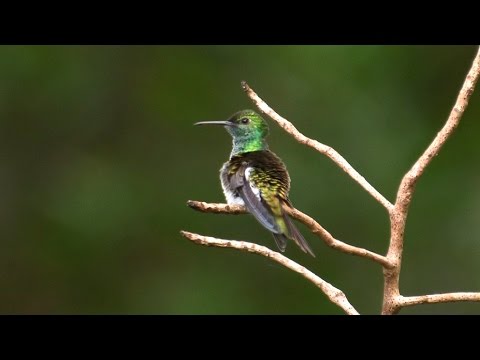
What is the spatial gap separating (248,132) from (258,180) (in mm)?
677

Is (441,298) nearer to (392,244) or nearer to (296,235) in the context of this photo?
(392,244)

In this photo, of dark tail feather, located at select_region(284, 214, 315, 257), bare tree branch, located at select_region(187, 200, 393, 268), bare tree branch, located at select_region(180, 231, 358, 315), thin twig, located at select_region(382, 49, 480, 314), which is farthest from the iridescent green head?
bare tree branch, located at select_region(180, 231, 358, 315)

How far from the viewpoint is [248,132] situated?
4754mm

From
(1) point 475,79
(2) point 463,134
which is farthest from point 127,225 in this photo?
(1) point 475,79

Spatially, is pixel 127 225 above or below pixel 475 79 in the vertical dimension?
above

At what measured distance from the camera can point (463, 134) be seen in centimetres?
1156

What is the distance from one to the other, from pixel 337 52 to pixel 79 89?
294cm

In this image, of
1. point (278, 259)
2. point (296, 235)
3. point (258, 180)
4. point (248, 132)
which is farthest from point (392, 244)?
point (248, 132)

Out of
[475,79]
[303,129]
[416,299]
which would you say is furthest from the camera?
[303,129]

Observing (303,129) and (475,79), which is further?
(303,129)

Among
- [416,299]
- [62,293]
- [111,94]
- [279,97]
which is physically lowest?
[416,299]

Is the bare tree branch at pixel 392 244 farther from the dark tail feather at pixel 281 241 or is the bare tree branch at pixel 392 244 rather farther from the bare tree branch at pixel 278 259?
the dark tail feather at pixel 281 241

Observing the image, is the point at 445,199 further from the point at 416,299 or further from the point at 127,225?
the point at 416,299

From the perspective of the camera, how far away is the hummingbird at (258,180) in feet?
11.9
